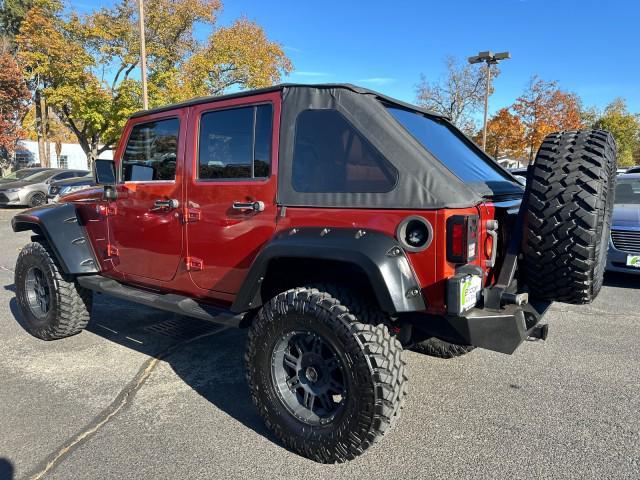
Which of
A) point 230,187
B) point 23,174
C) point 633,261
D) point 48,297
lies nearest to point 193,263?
point 230,187

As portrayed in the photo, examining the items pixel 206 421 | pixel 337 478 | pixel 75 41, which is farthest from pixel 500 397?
pixel 75 41

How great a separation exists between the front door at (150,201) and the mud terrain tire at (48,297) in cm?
61

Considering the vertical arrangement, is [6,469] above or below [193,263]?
below

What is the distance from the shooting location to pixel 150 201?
11.8ft

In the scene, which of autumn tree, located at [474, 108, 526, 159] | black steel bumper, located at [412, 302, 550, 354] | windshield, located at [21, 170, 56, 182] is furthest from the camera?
autumn tree, located at [474, 108, 526, 159]

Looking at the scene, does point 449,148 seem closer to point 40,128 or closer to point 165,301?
point 165,301

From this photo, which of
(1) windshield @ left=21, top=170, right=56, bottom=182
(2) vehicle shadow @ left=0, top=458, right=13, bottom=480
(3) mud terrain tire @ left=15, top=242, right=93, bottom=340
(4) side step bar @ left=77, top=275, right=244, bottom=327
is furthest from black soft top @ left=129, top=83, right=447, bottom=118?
(1) windshield @ left=21, top=170, right=56, bottom=182

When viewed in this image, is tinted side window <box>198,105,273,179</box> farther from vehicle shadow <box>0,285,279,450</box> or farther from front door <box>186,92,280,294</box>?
vehicle shadow <box>0,285,279,450</box>

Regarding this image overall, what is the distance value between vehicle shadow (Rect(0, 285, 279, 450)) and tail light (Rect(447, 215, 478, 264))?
5.05 ft

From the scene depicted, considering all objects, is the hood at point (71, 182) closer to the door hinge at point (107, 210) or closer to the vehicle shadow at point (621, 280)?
the door hinge at point (107, 210)

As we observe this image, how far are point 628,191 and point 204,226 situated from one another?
6904 mm

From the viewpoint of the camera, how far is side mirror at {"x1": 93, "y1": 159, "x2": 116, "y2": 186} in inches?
155

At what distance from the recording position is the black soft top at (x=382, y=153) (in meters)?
2.36

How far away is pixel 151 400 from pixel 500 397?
2.47 metres
